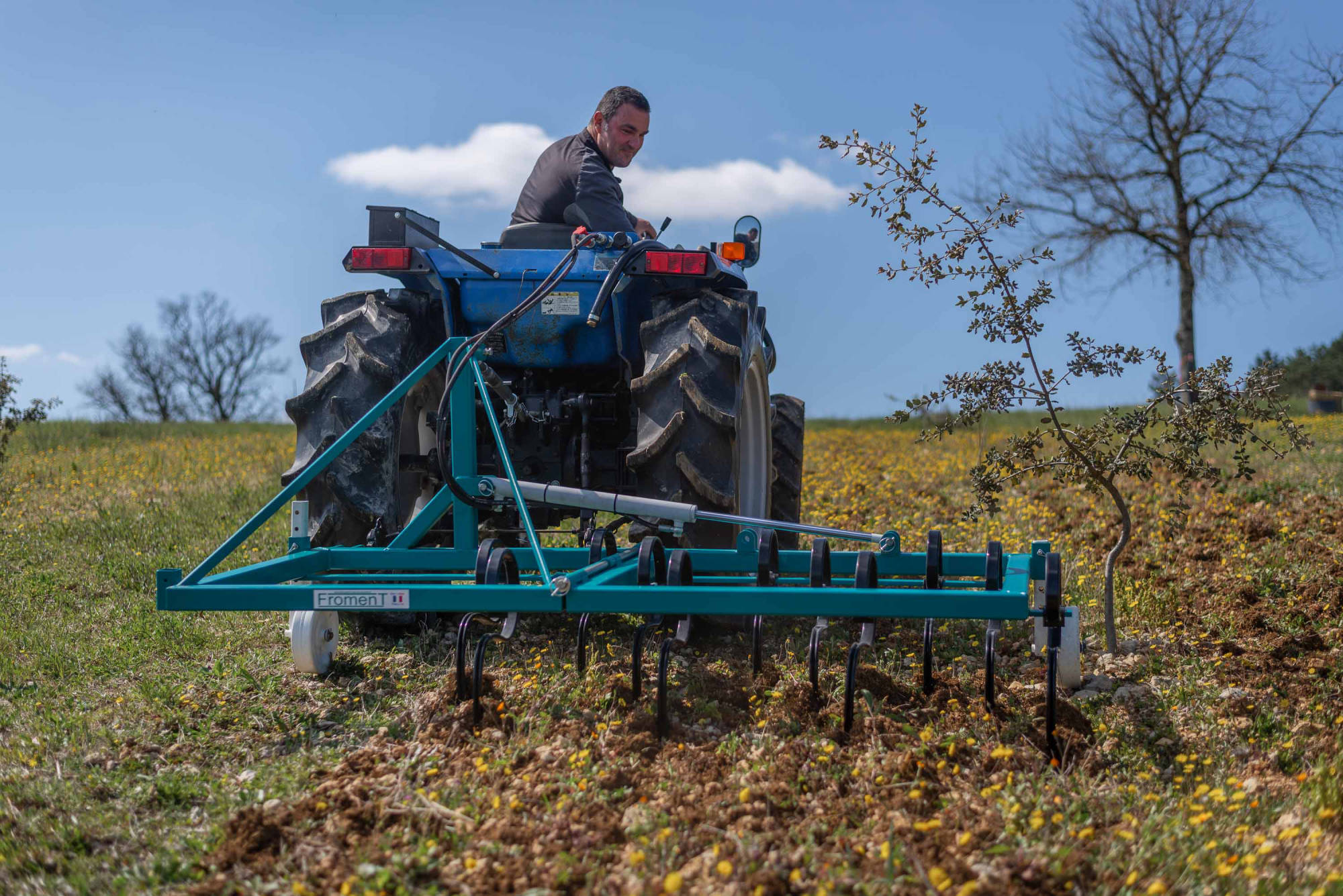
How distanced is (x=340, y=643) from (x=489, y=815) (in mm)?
2184

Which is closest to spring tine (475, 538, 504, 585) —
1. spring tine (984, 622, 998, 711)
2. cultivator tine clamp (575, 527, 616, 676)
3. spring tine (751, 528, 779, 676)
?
cultivator tine clamp (575, 527, 616, 676)

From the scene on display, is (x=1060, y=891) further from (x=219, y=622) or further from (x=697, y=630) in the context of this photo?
(x=219, y=622)

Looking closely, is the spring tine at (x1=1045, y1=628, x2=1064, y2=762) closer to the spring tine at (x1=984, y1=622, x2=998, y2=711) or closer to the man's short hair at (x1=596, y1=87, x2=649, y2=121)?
the spring tine at (x1=984, y1=622, x2=998, y2=711)

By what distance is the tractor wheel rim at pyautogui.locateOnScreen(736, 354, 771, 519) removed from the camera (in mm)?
5906

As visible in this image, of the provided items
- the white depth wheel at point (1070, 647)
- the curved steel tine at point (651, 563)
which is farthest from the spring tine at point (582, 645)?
the white depth wheel at point (1070, 647)

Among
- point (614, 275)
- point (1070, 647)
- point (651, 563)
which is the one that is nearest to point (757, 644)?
point (651, 563)

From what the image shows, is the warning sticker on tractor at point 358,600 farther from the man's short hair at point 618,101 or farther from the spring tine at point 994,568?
the man's short hair at point 618,101

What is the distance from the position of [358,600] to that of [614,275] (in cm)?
177

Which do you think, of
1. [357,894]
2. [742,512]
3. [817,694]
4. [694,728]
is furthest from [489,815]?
[742,512]

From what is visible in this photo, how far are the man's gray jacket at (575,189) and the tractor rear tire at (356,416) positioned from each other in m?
0.93

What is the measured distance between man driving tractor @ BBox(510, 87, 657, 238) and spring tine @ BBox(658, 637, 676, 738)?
234cm

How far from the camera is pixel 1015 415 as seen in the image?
78.4 ft

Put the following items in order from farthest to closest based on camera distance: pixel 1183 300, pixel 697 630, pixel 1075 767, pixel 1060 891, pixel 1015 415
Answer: pixel 1015 415
pixel 1183 300
pixel 697 630
pixel 1075 767
pixel 1060 891

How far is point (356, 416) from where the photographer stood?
496cm
